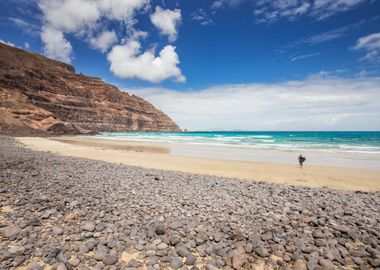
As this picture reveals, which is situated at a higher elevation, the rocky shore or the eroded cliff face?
the eroded cliff face

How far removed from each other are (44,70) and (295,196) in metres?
99.8

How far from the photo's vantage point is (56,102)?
7750 centimetres

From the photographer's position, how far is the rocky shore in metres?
3.71

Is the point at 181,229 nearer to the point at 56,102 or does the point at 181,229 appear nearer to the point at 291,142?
the point at 291,142

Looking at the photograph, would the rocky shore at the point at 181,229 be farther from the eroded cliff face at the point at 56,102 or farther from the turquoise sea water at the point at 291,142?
the eroded cliff face at the point at 56,102

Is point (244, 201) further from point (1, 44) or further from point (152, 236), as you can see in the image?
point (1, 44)

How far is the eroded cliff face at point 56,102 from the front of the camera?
176 feet

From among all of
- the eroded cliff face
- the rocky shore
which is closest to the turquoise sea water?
the eroded cliff face

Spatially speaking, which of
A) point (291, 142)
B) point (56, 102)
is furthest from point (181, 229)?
point (56, 102)

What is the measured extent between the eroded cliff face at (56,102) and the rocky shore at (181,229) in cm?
5236

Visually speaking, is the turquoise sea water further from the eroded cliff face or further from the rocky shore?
the rocky shore

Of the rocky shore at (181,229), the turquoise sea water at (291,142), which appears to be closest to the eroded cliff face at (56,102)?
the turquoise sea water at (291,142)

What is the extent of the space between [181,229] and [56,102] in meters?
86.3

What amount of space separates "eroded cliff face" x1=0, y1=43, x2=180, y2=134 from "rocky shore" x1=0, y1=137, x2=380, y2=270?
52357mm
